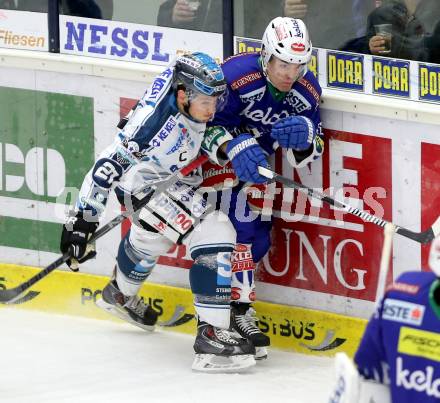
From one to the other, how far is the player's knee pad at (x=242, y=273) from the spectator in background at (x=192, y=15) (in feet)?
3.35

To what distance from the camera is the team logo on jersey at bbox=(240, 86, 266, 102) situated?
622cm

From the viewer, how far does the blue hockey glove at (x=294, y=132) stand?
240 inches

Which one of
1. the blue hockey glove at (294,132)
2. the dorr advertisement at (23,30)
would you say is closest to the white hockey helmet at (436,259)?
the blue hockey glove at (294,132)

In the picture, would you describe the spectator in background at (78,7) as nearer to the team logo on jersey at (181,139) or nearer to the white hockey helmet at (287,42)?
the team logo on jersey at (181,139)

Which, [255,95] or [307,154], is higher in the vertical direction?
[255,95]

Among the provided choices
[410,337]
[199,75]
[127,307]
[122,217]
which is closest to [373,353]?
[410,337]

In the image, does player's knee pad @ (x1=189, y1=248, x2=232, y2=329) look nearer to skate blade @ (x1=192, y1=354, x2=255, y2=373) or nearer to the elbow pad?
skate blade @ (x1=192, y1=354, x2=255, y2=373)

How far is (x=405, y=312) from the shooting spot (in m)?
3.86

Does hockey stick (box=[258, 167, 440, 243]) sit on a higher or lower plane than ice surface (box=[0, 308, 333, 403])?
higher

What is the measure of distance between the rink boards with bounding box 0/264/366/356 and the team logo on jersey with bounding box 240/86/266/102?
38.0 inches

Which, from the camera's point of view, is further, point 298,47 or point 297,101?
point 297,101

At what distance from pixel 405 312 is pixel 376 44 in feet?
8.50

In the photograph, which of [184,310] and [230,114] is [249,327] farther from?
[230,114]

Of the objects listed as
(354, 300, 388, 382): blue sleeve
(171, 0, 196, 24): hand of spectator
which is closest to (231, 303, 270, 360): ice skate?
(171, 0, 196, 24): hand of spectator
